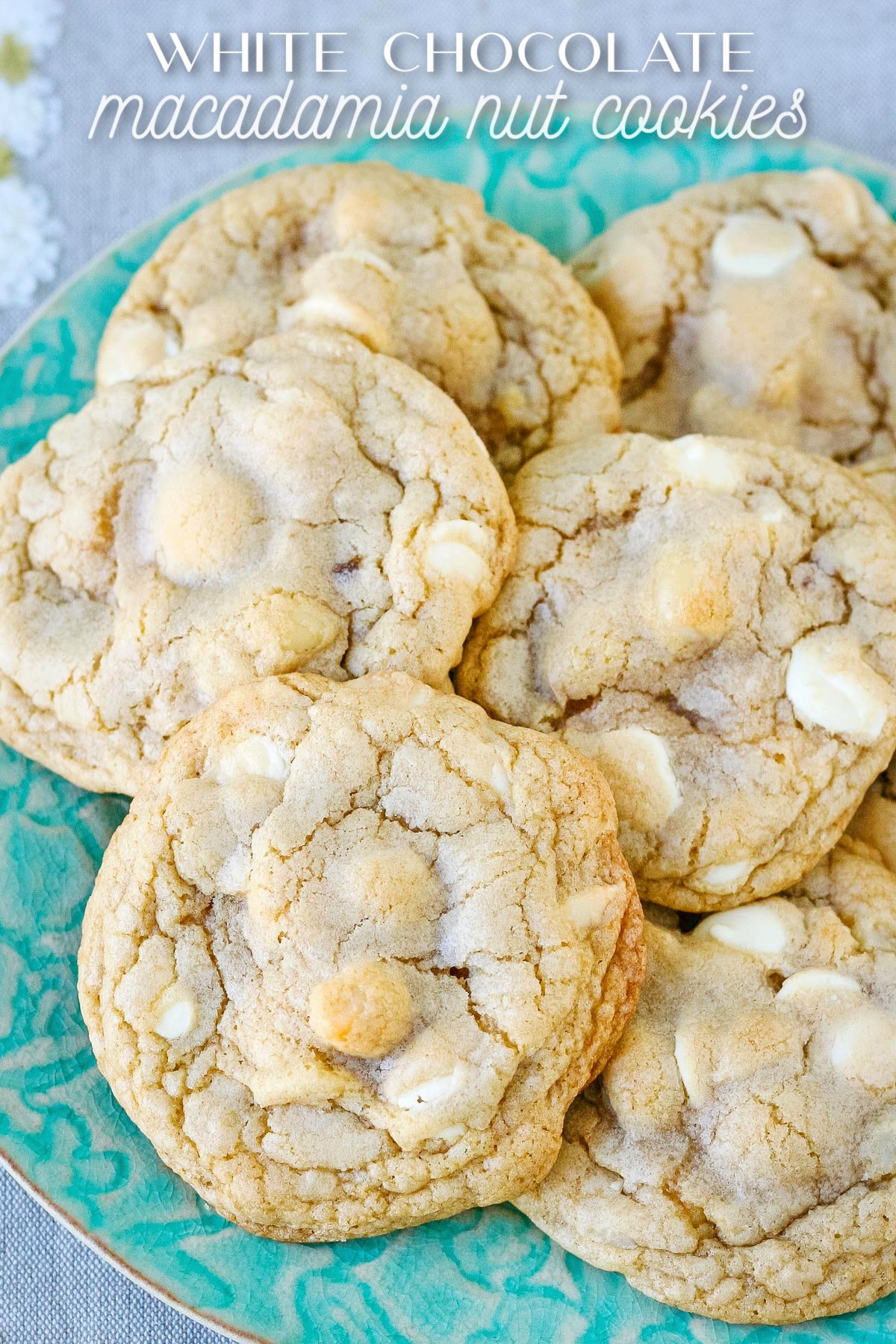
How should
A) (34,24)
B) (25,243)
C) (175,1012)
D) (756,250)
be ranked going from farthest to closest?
(34,24) → (25,243) → (756,250) → (175,1012)

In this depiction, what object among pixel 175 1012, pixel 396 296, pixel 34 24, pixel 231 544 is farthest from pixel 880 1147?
pixel 34 24

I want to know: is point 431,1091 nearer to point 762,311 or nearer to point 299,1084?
point 299,1084

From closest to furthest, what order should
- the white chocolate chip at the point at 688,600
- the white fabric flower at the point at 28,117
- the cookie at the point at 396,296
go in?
the white chocolate chip at the point at 688,600, the cookie at the point at 396,296, the white fabric flower at the point at 28,117

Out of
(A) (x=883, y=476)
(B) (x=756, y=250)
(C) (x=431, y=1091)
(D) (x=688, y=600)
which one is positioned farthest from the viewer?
(B) (x=756, y=250)

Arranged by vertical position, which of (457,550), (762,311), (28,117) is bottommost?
(457,550)

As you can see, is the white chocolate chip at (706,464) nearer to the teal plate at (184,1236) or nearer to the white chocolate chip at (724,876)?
the white chocolate chip at (724,876)

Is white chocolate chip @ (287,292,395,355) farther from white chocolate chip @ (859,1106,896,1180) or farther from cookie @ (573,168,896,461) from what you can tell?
white chocolate chip @ (859,1106,896,1180)

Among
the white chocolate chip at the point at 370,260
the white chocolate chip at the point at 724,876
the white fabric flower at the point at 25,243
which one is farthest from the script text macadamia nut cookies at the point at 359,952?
the white fabric flower at the point at 25,243
